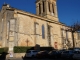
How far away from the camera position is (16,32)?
30875 mm

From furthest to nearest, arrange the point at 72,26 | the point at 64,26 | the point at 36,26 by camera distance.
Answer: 1. the point at 64,26
2. the point at 72,26
3. the point at 36,26

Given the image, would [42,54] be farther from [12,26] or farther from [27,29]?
[27,29]

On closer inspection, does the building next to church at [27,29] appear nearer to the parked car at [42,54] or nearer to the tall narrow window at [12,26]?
the tall narrow window at [12,26]

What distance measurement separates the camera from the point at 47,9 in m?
42.5

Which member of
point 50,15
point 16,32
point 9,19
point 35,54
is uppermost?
point 50,15

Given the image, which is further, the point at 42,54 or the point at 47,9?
the point at 47,9

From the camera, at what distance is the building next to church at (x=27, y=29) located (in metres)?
30.8

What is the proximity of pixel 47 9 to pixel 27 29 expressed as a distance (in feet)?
41.2

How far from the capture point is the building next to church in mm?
30812

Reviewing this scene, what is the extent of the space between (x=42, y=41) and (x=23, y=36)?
20.4ft

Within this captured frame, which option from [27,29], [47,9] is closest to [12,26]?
[27,29]

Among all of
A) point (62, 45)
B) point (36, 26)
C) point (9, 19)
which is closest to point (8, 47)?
point (9, 19)

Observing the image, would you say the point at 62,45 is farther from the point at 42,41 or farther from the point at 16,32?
the point at 16,32

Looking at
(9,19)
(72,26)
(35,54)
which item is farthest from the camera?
(72,26)
